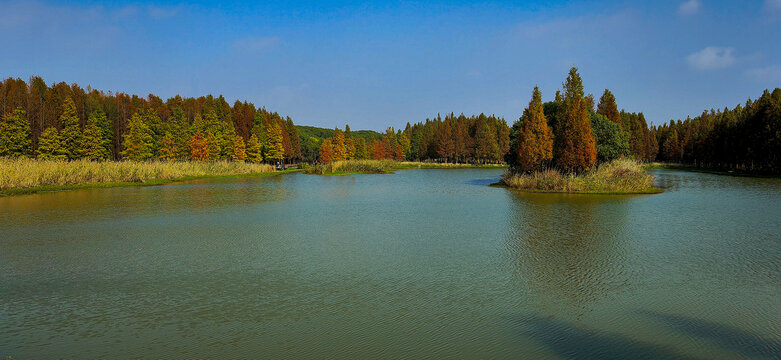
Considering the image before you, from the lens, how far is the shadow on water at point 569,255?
6484 millimetres

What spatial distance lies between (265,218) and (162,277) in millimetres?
6977

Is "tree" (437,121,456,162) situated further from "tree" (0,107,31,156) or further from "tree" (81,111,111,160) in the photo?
"tree" (0,107,31,156)

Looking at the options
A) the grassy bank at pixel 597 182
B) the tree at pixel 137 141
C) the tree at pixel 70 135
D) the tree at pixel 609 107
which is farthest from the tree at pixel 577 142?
the tree at pixel 70 135

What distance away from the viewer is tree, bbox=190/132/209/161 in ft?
166

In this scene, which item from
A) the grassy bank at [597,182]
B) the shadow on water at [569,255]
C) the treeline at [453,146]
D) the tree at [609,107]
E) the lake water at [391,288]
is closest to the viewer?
the lake water at [391,288]

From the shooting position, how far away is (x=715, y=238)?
10625mm

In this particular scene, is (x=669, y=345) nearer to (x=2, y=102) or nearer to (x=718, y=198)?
(x=718, y=198)

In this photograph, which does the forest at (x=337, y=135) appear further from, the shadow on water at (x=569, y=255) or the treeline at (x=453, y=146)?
the shadow on water at (x=569, y=255)

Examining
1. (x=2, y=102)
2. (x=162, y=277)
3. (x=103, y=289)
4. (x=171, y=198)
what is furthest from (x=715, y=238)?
(x=2, y=102)

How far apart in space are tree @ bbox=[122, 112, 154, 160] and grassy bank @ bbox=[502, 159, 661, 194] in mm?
43208

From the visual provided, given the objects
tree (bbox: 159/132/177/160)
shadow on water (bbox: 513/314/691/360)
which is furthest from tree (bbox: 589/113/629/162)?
tree (bbox: 159/132/177/160)

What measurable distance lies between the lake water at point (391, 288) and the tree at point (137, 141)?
39.9 meters

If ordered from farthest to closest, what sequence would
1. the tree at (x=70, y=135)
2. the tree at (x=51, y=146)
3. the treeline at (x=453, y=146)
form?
the treeline at (x=453, y=146), the tree at (x=70, y=135), the tree at (x=51, y=146)

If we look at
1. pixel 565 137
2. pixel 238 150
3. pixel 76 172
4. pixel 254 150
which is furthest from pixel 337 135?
pixel 565 137
